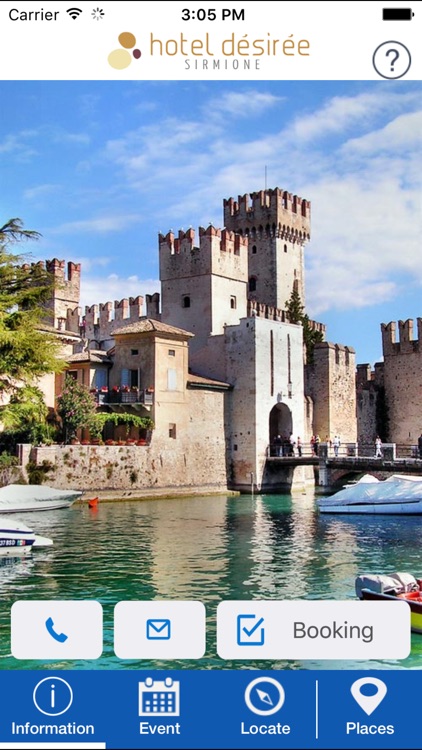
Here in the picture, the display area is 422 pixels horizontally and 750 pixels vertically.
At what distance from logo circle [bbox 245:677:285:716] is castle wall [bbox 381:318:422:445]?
38159 millimetres

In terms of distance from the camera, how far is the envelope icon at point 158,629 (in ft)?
15.3

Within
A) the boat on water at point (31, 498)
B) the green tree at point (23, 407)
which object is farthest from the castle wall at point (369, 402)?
the green tree at point (23, 407)

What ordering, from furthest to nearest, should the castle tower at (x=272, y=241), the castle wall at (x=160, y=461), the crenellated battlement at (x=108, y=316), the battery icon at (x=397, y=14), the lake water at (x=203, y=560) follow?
1. the castle tower at (x=272, y=241)
2. the crenellated battlement at (x=108, y=316)
3. the castle wall at (x=160, y=461)
4. the lake water at (x=203, y=560)
5. the battery icon at (x=397, y=14)

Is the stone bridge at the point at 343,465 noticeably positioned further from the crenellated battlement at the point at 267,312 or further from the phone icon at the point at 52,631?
the phone icon at the point at 52,631

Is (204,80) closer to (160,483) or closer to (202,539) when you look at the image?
(202,539)

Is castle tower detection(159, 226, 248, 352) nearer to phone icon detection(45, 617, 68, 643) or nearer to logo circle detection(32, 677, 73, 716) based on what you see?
phone icon detection(45, 617, 68, 643)

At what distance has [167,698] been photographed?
434 cm

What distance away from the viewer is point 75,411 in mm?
28047

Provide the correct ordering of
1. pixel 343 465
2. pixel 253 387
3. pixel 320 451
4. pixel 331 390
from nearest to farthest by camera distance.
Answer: pixel 343 465, pixel 320 451, pixel 253 387, pixel 331 390

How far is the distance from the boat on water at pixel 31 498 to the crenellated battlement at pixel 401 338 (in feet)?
75.7

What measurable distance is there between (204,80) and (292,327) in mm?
30163

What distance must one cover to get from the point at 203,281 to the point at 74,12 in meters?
31.2

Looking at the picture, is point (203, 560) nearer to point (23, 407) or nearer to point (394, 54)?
point (23, 407)

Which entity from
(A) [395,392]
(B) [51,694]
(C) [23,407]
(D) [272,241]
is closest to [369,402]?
(A) [395,392]
